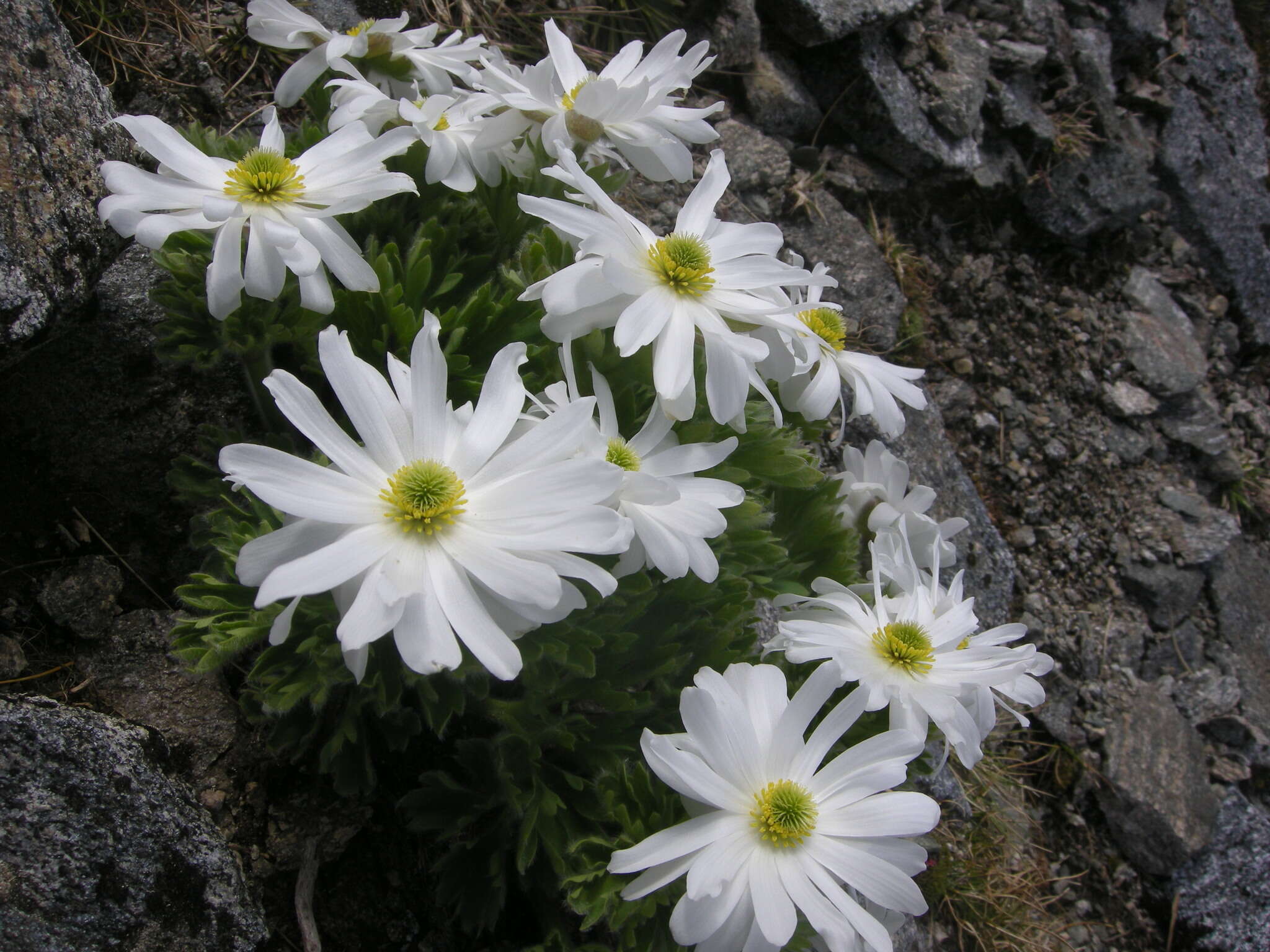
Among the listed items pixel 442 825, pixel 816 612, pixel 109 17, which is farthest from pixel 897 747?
pixel 109 17

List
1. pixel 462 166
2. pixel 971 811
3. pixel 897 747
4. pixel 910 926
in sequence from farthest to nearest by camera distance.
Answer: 1. pixel 971 811
2. pixel 910 926
3. pixel 462 166
4. pixel 897 747

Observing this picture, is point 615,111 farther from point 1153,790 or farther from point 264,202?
point 1153,790

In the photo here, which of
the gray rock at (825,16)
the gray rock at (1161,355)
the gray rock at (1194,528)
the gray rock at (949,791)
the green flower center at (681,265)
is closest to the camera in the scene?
the green flower center at (681,265)

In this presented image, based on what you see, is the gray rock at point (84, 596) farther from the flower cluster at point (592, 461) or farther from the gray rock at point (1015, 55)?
the gray rock at point (1015, 55)

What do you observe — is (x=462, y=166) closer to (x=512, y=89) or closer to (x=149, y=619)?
(x=512, y=89)

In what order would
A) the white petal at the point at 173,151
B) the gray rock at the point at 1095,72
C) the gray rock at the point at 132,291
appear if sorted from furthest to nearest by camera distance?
the gray rock at the point at 1095,72, the gray rock at the point at 132,291, the white petal at the point at 173,151

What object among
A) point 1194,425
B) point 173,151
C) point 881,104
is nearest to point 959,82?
point 881,104

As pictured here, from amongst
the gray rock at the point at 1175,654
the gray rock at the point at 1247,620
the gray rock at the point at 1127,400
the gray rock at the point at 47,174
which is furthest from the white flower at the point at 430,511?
the gray rock at the point at 1247,620
